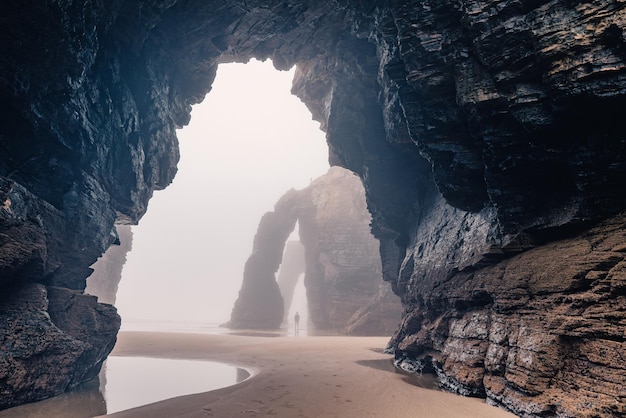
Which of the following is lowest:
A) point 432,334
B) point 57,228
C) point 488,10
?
point 432,334

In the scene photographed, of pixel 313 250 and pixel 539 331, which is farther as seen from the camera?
pixel 313 250

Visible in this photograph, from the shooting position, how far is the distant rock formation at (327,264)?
47.8 m

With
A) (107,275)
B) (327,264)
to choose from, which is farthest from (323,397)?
(107,275)

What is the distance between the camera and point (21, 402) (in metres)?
9.04

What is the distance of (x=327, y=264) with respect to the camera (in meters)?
55.2

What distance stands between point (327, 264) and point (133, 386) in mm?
44028

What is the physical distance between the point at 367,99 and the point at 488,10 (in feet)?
40.9

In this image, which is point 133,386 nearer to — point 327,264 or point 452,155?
point 452,155

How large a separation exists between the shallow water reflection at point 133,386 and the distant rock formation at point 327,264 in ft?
90.3

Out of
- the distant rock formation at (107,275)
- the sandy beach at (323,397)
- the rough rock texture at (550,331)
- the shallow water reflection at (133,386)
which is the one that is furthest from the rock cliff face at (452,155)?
the distant rock formation at (107,275)

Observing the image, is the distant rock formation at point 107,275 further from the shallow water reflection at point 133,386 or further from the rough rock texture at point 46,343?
the rough rock texture at point 46,343

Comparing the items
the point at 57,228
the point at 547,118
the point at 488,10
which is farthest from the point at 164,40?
the point at 547,118

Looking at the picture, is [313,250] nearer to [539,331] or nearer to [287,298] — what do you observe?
[287,298]

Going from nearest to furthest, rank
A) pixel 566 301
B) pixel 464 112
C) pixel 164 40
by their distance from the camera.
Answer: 1. pixel 566 301
2. pixel 464 112
3. pixel 164 40
